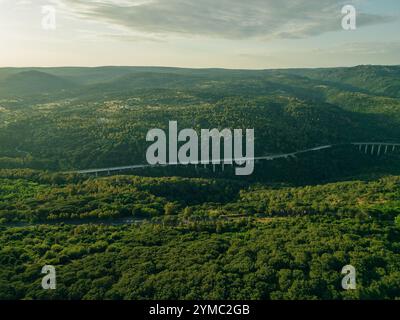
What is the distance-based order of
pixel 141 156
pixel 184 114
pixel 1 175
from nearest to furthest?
pixel 1 175
pixel 141 156
pixel 184 114

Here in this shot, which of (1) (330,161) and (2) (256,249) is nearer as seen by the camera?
(2) (256,249)

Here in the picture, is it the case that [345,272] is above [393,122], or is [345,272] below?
below

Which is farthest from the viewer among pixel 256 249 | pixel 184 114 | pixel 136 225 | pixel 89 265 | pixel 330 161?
pixel 184 114

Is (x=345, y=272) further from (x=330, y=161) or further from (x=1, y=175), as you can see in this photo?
(x=330, y=161)

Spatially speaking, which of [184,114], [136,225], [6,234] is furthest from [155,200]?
[184,114]

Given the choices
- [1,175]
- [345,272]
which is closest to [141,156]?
[1,175]

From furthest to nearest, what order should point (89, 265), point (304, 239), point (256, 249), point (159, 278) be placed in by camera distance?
point (304, 239) → point (256, 249) → point (89, 265) → point (159, 278)
